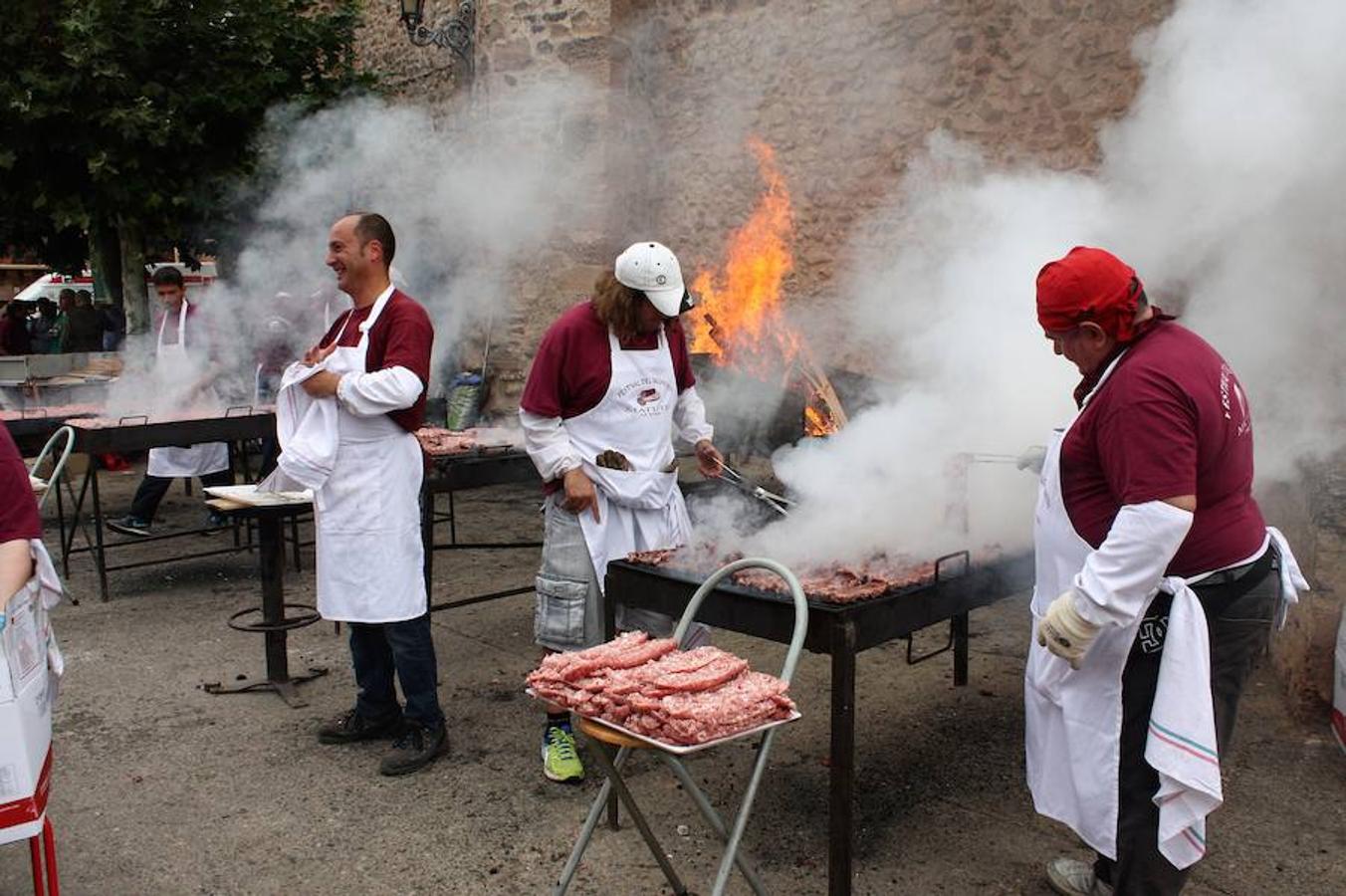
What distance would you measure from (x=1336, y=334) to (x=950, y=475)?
2515 mm

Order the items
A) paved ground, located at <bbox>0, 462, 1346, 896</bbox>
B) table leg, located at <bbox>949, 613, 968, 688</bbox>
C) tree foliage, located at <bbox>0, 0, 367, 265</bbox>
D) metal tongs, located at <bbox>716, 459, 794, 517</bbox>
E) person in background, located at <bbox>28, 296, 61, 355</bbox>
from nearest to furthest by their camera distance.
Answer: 1. paved ground, located at <bbox>0, 462, 1346, 896</bbox>
2. metal tongs, located at <bbox>716, 459, 794, 517</bbox>
3. table leg, located at <bbox>949, 613, 968, 688</bbox>
4. tree foliage, located at <bbox>0, 0, 367, 265</bbox>
5. person in background, located at <bbox>28, 296, 61, 355</bbox>

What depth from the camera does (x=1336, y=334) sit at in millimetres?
5102

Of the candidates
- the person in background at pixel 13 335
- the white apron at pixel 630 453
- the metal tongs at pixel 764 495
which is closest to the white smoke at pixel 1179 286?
the metal tongs at pixel 764 495

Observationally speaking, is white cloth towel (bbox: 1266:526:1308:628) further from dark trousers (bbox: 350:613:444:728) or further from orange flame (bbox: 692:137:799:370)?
orange flame (bbox: 692:137:799:370)

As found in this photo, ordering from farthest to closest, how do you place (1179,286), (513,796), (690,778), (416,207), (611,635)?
(416,207) → (1179,286) → (513,796) → (611,635) → (690,778)

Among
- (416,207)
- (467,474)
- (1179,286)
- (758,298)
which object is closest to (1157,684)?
(1179,286)

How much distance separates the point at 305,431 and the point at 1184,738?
3.00 metres

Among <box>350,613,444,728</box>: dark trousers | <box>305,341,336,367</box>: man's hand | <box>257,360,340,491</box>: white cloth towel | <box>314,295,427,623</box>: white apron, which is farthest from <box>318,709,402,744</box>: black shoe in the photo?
<box>305,341,336,367</box>: man's hand

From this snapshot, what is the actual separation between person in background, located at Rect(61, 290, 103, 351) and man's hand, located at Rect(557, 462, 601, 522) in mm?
11755

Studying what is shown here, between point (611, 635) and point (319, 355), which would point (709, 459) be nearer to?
point (611, 635)

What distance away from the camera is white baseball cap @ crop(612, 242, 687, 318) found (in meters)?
3.88

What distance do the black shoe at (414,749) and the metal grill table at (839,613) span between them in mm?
1067

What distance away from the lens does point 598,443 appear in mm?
4043

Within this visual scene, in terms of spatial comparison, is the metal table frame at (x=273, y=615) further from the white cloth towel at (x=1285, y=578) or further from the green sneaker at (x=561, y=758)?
the white cloth towel at (x=1285, y=578)
